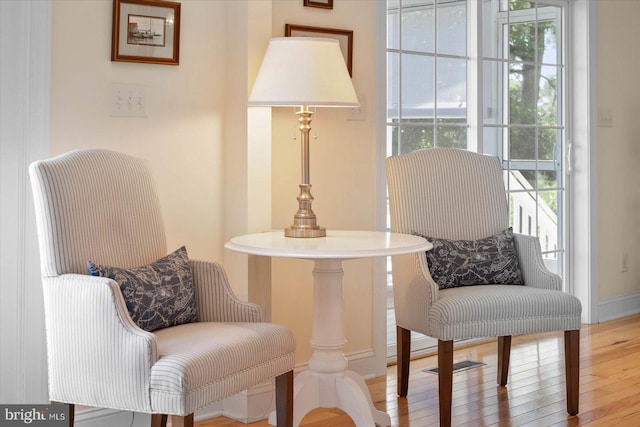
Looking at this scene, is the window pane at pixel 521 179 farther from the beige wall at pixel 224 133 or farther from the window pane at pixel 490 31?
the beige wall at pixel 224 133

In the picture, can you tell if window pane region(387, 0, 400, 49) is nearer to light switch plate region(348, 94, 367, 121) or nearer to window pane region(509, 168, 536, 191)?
light switch plate region(348, 94, 367, 121)

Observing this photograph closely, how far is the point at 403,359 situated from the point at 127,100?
153cm

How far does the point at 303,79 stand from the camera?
2.91m

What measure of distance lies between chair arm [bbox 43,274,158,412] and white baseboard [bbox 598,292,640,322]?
3.54m

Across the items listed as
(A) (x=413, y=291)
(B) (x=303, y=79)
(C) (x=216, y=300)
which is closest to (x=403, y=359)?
(A) (x=413, y=291)

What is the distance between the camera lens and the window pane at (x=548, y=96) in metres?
4.89

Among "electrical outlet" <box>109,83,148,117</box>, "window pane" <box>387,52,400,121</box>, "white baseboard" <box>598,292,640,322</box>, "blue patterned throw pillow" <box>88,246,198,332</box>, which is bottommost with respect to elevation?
"white baseboard" <box>598,292,640,322</box>

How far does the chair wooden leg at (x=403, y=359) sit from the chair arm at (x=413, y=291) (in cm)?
8

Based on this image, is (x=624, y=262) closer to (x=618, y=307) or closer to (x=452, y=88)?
(x=618, y=307)

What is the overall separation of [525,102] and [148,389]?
10.5 ft

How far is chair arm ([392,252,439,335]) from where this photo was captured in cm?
314

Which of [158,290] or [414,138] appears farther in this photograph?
[414,138]

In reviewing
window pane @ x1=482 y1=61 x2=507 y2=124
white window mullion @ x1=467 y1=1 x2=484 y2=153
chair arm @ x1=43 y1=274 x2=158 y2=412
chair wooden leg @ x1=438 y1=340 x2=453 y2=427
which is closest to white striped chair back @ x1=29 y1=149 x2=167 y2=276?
chair arm @ x1=43 y1=274 x2=158 y2=412

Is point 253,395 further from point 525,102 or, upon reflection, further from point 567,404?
point 525,102
